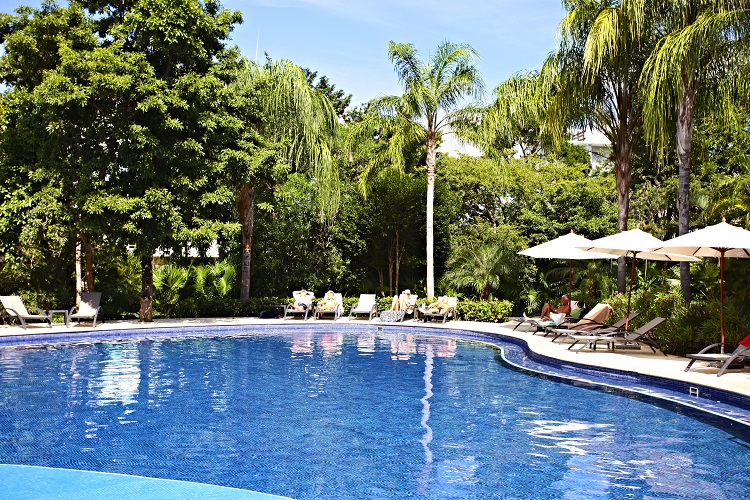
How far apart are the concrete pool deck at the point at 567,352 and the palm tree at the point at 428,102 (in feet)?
13.2

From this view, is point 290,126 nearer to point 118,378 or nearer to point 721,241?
point 118,378

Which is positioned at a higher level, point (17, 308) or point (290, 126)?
point (290, 126)

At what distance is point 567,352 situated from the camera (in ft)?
41.6

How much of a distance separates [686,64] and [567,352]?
5416mm

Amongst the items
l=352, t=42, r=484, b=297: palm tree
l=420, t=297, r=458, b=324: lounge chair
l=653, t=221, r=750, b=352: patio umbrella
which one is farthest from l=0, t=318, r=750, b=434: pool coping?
l=352, t=42, r=484, b=297: palm tree

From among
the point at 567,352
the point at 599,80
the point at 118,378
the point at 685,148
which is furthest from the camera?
the point at 599,80

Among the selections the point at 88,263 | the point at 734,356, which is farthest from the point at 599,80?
the point at 88,263

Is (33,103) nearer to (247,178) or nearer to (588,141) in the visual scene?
(247,178)

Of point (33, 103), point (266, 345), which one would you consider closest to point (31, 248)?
point (33, 103)

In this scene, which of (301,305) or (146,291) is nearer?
(146,291)

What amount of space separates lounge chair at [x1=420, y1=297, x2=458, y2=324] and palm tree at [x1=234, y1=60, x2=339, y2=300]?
4.56 m

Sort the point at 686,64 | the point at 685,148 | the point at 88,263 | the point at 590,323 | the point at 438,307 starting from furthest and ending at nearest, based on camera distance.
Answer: the point at 438,307 < the point at 88,263 < the point at 590,323 < the point at 685,148 < the point at 686,64

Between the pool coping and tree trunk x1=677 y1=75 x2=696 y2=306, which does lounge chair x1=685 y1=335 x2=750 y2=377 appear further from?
tree trunk x1=677 y1=75 x2=696 y2=306

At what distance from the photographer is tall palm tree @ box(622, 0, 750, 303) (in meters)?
12.3
